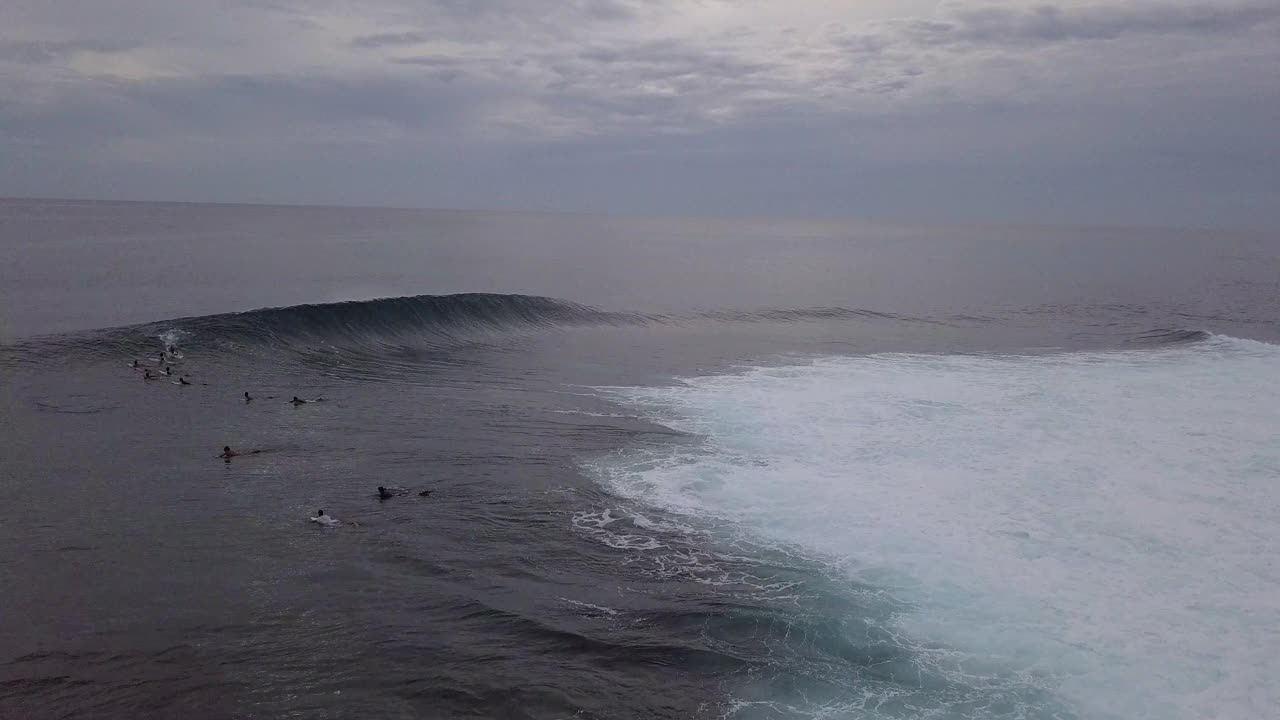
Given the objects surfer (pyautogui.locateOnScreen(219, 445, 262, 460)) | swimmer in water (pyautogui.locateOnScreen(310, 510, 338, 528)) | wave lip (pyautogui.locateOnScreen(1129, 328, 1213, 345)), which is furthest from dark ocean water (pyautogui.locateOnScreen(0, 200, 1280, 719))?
wave lip (pyautogui.locateOnScreen(1129, 328, 1213, 345))

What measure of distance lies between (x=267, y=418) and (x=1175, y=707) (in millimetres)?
19696

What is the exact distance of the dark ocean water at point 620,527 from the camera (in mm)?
10266

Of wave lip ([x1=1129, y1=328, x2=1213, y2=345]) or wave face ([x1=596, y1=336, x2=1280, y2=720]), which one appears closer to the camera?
wave face ([x1=596, y1=336, x2=1280, y2=720])

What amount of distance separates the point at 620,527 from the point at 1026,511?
24.5 feet

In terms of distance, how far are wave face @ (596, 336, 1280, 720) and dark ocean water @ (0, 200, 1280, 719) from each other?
0.26ft

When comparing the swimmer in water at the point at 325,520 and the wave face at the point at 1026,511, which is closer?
the wave face at the point at 1026,511

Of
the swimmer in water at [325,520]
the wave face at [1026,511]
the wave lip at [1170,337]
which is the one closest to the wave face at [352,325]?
the wave face at [1026,511]

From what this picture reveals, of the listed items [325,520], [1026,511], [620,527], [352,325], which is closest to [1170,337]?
[1026,511]

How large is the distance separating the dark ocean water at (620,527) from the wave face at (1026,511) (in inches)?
3.1

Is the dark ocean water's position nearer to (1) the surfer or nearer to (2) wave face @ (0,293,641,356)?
(2) wave face @ (0,293,641,356)

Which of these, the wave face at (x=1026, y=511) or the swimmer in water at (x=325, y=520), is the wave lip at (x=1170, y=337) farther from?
the swimmer in water at (x=325, y=520)

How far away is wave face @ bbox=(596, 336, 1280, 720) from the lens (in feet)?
34.3

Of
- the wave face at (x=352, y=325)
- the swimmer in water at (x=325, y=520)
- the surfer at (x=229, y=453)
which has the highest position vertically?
the wave face at (x=352, y=325)

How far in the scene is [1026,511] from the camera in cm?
1568
